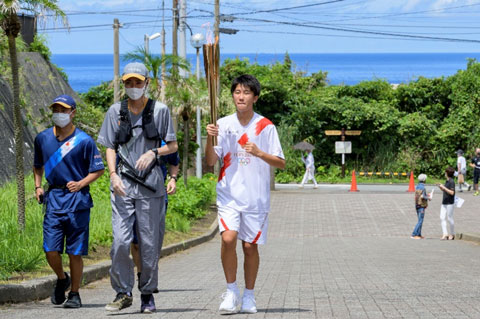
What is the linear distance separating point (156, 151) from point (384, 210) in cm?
2079

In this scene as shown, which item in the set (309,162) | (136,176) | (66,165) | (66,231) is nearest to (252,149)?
(136,176)

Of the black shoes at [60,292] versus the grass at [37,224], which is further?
the grass at [37,224]

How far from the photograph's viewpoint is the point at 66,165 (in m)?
7.05

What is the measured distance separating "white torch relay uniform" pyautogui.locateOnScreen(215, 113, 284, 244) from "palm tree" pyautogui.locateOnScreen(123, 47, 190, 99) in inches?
625

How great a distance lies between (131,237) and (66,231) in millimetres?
816

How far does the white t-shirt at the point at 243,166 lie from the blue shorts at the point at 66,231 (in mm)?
1274

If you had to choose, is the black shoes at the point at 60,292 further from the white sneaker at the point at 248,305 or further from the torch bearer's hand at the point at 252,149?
the torch bearer's hand at the point at 252,149

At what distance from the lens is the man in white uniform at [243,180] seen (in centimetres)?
656

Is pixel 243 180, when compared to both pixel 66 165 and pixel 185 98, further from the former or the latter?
pixel 185 98

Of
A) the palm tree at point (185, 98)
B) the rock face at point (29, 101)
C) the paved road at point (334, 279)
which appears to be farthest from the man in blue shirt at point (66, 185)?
the palm tree at point (185, 98)

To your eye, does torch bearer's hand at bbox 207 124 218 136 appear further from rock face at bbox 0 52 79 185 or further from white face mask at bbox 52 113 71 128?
rock face at bbox 0 52 79 185

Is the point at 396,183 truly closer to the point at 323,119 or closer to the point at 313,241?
the point at 323,119

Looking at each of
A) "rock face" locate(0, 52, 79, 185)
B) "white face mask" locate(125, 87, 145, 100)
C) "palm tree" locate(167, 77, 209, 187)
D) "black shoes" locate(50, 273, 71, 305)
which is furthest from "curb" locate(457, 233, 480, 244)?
"white face mask" locate(125, 87, 145, 100)

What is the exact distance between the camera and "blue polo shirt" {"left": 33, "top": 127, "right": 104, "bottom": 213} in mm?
7023
